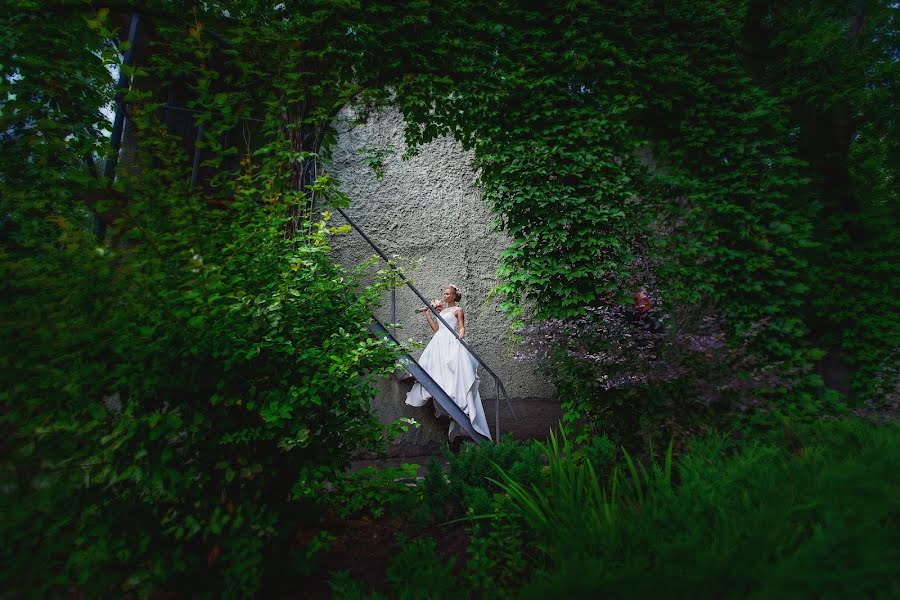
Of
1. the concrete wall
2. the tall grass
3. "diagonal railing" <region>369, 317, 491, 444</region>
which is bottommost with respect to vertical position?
the tall grass

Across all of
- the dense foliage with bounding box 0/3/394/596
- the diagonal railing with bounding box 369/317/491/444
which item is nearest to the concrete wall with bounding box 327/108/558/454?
the diagonal railing with bounding box 369/317/491/444

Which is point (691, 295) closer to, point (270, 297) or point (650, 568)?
point (650, 568)

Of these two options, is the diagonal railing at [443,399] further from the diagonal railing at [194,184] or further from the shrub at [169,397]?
the shrub at [169,397]

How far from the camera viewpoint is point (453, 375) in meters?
4.71

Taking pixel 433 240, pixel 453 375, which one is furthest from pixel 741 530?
pixel 433 240

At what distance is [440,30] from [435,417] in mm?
4039

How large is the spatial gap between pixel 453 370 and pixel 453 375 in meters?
0.05

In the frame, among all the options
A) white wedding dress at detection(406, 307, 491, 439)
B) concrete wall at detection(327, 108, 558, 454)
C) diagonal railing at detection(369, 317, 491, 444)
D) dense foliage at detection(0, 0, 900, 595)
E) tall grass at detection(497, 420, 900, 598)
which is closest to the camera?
tall grass at detection(497, 420, 900, 598)

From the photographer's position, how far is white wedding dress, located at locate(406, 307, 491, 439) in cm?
462

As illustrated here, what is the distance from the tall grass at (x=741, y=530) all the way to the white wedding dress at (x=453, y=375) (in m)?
2.45

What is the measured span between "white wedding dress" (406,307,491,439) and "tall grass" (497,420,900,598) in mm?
2451

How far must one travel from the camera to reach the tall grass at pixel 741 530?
1048 mm

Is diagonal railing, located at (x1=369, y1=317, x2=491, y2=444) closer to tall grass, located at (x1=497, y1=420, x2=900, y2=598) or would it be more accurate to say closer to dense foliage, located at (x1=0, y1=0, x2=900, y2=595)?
dense foliage, located at (x1=0, y1=0, x2=900, y2=595)

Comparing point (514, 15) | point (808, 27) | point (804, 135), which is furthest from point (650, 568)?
point (808, 27)
